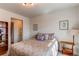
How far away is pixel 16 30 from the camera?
1.81 m

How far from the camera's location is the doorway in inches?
69.6

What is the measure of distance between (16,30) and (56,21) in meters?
0.82

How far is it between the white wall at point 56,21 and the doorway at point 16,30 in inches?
9.7

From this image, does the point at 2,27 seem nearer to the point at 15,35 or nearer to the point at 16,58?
the point at 15,35

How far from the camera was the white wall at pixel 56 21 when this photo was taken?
1639 millimetres

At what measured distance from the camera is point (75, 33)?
167 centimetres

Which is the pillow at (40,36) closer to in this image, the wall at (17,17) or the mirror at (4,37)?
the wall at (17,17)

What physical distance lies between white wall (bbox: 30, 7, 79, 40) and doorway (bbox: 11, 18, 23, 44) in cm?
25

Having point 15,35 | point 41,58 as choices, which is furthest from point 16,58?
point 15,35

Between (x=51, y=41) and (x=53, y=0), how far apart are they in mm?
859

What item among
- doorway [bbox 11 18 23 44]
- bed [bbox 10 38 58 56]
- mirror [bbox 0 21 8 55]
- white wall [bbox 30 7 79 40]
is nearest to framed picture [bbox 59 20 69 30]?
white wall [bbox 30 7 79 40]

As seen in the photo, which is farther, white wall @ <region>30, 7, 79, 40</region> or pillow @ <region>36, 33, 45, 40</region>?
pillow @ <region>36, 33, 45, 40</region>

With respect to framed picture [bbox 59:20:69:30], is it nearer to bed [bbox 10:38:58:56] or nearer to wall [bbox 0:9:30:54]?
bed [bbox 10:38:58:56]

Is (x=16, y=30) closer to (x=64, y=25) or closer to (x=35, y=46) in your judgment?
(x=35, y=46)
